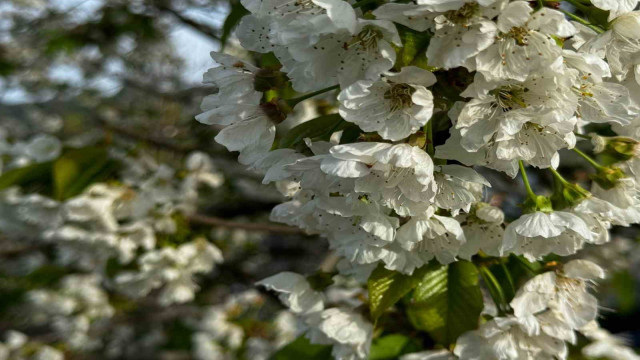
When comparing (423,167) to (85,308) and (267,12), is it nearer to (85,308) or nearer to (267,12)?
(267,12)

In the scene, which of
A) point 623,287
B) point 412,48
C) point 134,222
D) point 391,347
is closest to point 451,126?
point 412,48

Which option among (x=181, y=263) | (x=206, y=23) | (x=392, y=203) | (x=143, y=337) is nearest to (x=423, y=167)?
(x=392, y=203)

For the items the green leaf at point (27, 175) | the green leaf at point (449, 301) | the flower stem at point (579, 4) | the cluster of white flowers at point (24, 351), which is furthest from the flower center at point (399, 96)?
the cluster of white flowers at point (24, 351)

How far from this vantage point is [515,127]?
2.90 feet

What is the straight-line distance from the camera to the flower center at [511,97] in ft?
2.96

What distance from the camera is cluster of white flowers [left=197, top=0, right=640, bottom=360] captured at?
33.3 inches

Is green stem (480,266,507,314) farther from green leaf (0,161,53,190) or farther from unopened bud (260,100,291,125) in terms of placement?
green leaf (0,161,53,190)

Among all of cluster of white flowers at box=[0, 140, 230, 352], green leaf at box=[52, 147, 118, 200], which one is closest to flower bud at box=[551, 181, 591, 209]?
cluster of white flowers at box=[0, 140, 230, 352]

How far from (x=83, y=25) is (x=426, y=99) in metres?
3.97

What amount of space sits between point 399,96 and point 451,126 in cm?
18

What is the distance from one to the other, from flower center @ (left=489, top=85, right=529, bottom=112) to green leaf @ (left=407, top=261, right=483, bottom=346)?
478 millimetres

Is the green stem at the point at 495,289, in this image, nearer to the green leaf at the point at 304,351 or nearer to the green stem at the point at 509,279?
the green stem at the point at 509,279

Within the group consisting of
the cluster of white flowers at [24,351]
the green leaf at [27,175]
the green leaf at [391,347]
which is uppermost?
the green leaf at [391,347]

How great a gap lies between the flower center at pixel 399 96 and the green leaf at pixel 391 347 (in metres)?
0.86
